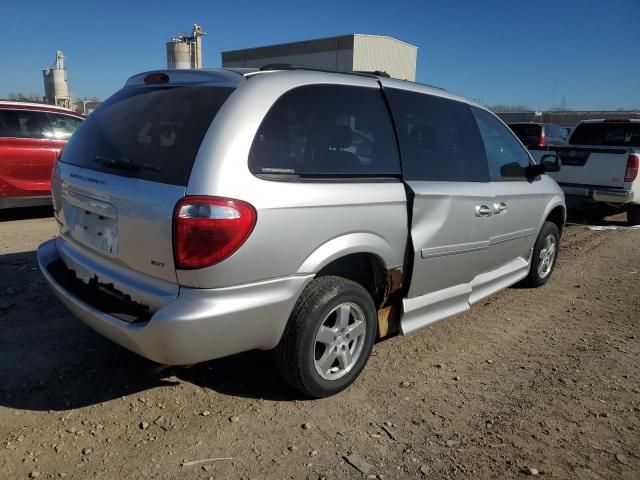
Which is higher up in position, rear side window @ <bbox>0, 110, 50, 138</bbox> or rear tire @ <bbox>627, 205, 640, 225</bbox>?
rear side window @ <bbox>0, 110, 50, 138</bbox>

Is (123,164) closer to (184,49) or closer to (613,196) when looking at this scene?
(613,196)

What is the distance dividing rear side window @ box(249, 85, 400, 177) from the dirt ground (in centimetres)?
112

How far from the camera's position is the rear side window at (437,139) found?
327 cm

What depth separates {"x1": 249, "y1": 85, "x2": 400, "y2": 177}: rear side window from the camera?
2.54m

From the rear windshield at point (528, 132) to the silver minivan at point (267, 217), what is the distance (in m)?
13.0

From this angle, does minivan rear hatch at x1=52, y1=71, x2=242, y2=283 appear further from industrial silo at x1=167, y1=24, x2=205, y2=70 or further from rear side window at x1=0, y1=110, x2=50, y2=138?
industrial silo at x1=167, y1=24, x2=205, y2=70

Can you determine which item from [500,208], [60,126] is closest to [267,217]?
[500,208]

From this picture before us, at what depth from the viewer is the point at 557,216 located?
5.36 m

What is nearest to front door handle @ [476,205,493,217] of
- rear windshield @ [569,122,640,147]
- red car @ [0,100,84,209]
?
red car @ [0,100,84,209]

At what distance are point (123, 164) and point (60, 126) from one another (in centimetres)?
601

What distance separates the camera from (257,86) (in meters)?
2.58

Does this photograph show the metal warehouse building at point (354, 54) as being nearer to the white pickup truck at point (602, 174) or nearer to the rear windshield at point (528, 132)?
the rear windshield at point (528, 132)

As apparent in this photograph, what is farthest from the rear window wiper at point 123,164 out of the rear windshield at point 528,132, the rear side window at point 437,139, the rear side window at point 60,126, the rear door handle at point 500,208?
the rear windshield at point 528,132

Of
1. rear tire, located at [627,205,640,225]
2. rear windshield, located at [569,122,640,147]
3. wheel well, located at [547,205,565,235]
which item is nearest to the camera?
wheel well, located at [547,205,565,235]
